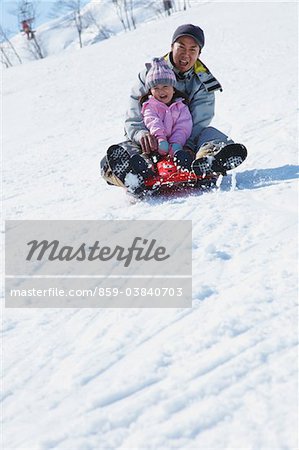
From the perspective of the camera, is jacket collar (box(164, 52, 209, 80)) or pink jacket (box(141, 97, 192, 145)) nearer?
pink jacket (box(141, 97, 192, 145))

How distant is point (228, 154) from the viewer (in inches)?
117

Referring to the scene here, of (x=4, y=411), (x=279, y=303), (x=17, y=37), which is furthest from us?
(x=17, y=37)

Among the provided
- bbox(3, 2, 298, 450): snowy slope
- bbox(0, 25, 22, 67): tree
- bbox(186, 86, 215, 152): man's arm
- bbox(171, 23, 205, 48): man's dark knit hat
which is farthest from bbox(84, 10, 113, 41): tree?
bbox(3, 2, 298, 450): snowy slope

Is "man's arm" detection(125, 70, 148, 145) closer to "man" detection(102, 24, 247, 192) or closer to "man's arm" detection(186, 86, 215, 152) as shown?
"man" detection(102, 24, 247, 192)

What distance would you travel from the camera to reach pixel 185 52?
3.42 meters

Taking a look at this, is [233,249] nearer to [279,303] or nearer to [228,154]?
[279,303]

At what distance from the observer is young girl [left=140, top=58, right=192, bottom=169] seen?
320 cm

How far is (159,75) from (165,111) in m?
0.26

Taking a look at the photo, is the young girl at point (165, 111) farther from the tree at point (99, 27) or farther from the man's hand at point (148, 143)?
the tree at point (99, 27)

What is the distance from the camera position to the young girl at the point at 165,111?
3203 millimetres

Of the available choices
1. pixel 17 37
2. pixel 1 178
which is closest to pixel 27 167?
pixel 1 178

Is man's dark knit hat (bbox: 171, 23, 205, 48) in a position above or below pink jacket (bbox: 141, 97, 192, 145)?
above

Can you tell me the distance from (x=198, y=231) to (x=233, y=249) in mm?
301

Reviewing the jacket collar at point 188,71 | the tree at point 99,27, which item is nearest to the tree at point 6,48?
the tree at point 99,27
